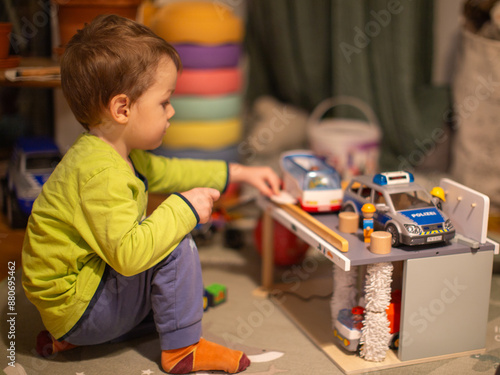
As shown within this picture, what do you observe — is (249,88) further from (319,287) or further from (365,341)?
(365,341)

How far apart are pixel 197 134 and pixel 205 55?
26 cm

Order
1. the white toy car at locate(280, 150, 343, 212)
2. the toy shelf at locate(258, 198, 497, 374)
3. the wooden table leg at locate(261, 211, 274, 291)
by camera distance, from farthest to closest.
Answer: the wooden table leg at locate(261, 211, 274, 291) → the white toy car at locate(280, 150, 343, 212) → the toy shelf at locate(258, 198, 497, 374)

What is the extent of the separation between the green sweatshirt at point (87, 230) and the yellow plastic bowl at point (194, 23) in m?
1.00

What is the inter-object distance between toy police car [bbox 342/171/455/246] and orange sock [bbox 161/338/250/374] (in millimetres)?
381

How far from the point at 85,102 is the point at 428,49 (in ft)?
5.32

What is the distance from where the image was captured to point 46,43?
6.67ft

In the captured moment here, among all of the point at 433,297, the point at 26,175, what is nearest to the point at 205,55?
the point at 26,175

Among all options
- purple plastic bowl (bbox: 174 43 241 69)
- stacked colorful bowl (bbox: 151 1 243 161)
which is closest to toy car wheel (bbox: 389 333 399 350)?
stacked colorful bowl (bbox: 151 1 243 161)

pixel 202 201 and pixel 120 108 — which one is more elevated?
pixel 120 108

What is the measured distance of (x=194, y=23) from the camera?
201 cm

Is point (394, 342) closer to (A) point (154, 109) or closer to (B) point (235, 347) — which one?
(B) point (235, 347)

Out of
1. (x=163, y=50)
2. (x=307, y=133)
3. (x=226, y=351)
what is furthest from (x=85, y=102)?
(x=307, y=133)

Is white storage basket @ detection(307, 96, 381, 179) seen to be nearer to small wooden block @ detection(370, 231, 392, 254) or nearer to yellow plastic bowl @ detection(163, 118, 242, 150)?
yellow plastic bowl @ detection(163, 118, 242, 150)

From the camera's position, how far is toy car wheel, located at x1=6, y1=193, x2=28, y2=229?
175cm
